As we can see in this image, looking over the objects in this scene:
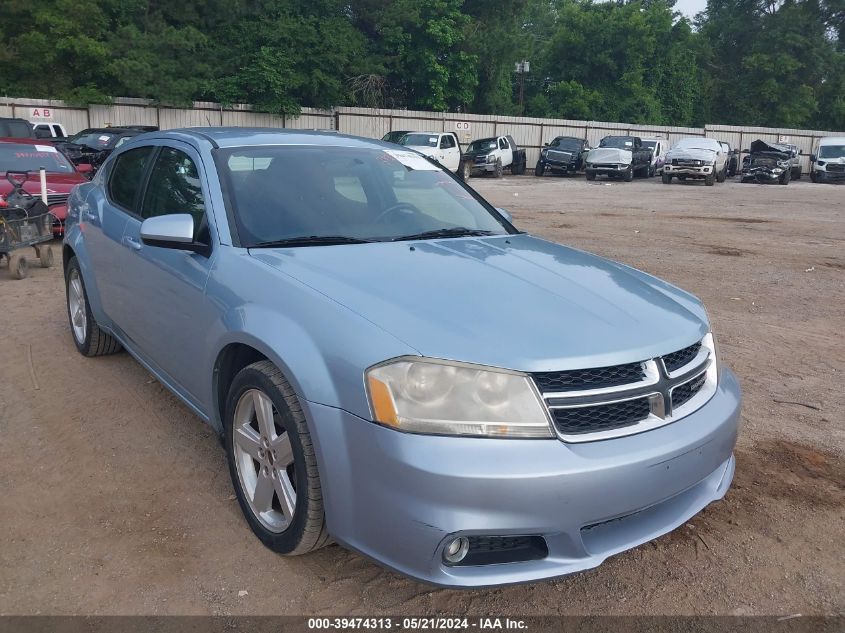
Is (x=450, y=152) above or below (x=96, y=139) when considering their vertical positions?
below

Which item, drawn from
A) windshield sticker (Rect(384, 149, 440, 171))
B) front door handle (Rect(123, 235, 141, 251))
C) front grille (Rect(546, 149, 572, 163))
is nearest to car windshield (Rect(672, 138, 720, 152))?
front grille (Rect(546, 149, 572, 163))

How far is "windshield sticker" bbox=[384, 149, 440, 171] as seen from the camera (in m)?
4.30

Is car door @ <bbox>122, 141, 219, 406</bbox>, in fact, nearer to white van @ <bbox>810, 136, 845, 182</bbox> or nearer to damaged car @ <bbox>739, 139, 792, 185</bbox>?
damaged car @ <bbox>739, 139, 792, 185</bbox>

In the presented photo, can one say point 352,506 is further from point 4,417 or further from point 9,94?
point 9,94

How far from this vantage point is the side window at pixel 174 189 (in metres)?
3.59

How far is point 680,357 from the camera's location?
2.75 meters

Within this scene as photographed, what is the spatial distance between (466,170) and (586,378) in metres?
26.3

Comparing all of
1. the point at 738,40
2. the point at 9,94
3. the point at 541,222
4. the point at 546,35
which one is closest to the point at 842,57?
the point at 738,40

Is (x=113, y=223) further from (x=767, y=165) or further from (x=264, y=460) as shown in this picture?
(x=767, y=165)

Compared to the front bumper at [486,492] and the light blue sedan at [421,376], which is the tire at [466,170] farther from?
the front bumper at [486,492]

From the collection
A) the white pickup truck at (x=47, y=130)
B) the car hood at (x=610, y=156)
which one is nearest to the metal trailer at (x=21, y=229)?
the white pickup truck at (x=47, y=130)

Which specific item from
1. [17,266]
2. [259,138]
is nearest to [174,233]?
[259,138]

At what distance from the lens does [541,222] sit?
1390cm

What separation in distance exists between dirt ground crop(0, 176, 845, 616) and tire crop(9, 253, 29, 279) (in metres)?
1.84
